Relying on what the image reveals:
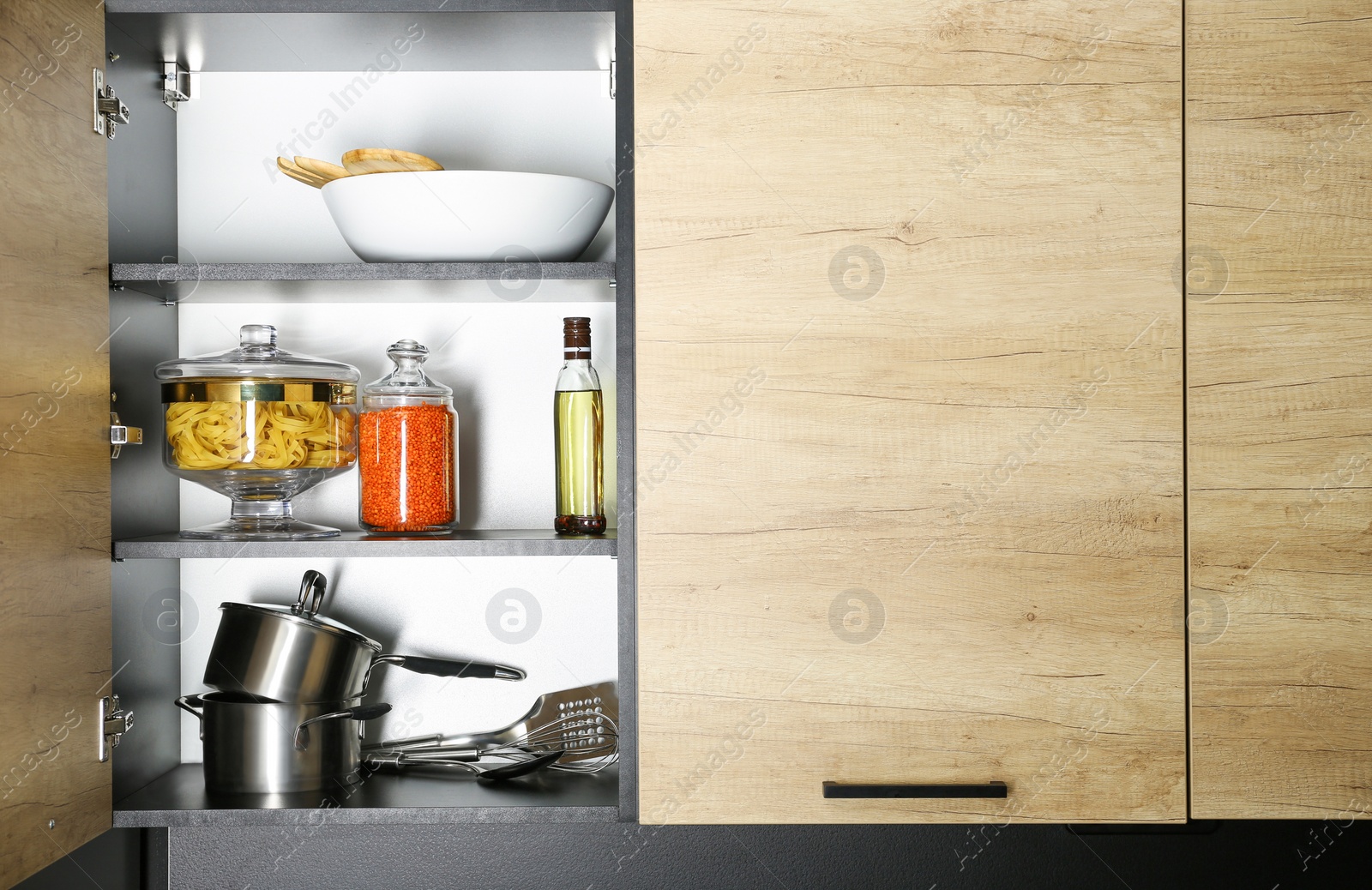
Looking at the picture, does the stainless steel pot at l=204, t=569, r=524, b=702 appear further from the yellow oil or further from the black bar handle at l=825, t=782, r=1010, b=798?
the black bar handle at l=825, t=782, r=1010, b=798

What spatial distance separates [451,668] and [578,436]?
313 mm

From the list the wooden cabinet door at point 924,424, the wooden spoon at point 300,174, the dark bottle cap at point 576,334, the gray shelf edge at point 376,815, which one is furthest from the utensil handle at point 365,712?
the wooden spoon at point 300,174

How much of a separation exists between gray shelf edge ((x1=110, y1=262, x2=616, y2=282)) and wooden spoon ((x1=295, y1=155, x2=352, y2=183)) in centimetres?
13

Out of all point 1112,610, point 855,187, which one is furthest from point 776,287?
point 1112,610

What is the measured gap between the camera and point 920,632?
0.87 meters

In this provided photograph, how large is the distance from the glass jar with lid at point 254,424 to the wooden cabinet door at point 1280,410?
852 mm

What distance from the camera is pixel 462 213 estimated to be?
955 mm

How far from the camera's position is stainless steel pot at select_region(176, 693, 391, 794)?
3.21ft

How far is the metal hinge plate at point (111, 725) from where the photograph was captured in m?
0.93

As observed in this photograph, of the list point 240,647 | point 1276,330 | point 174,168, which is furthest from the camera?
point 174,168

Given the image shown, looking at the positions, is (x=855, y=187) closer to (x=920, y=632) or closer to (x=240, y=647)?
(x=920, y=632)

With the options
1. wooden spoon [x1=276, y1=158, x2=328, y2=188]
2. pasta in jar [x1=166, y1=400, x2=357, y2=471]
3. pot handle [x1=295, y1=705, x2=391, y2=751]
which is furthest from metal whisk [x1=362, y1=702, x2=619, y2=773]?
wooden spoon [x1=276, y1=158, x2=328, y2=188]

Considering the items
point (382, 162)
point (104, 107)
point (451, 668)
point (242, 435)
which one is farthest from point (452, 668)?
point (104, 107)

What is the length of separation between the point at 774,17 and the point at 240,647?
82 centimetres
